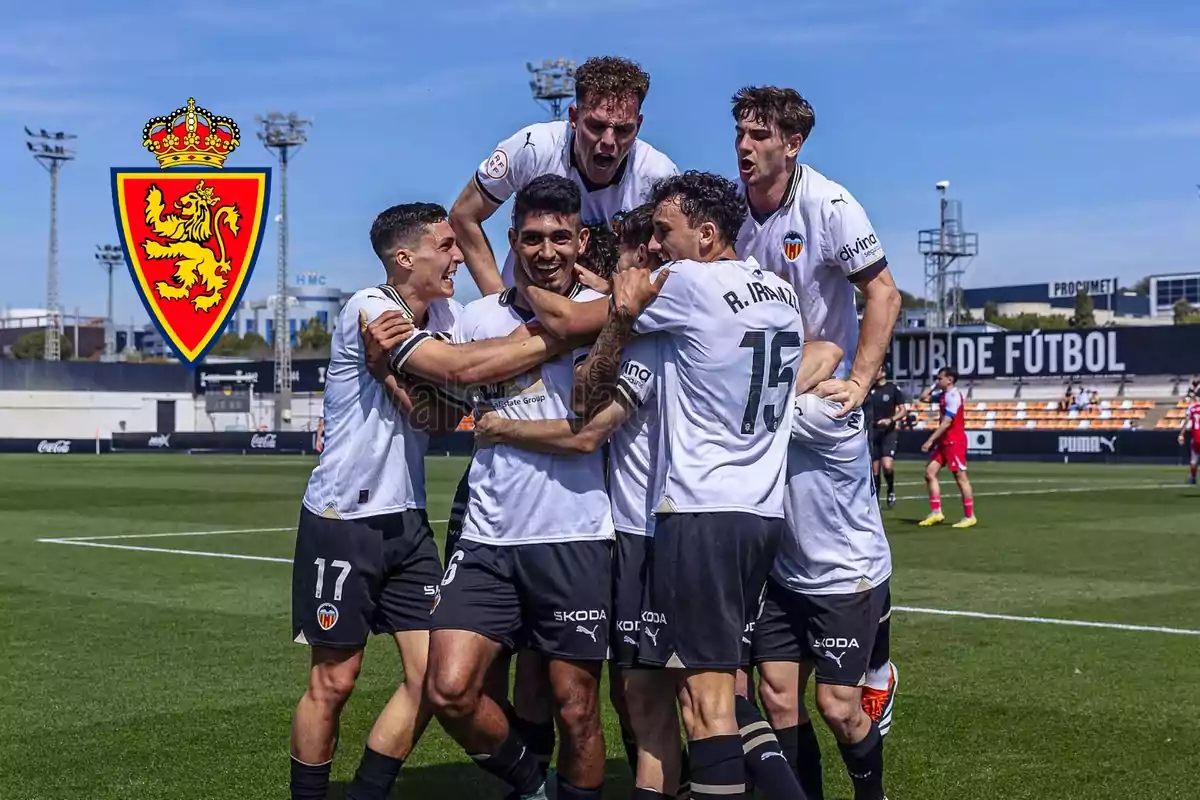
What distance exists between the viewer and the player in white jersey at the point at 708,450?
493cm

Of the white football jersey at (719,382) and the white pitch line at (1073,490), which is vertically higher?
the white football jersey at (719,382)

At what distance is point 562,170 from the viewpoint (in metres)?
6.21

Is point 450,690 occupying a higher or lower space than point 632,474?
lower

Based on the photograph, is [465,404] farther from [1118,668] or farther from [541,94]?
[541,94]

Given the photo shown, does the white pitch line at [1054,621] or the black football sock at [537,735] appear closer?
the black football sock at [537,735]

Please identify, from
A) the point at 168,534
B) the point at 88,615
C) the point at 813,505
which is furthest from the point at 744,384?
the point at 168,534

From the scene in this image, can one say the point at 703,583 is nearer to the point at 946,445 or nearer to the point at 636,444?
the point at 636,444

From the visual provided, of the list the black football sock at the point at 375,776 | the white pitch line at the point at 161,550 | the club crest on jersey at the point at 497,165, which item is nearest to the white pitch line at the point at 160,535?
the white pitch line at the point at 161,550

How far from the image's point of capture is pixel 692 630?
4957 millimetres

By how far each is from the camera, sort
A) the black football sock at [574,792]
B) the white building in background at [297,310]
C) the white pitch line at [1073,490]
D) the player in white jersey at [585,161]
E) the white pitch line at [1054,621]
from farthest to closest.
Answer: the white building in background at [297,310] → the white pitch line at [1073,490] → the white pitch line at [1054,621] → the player in white jersey at [585,161] → the black football sock at [574,792]

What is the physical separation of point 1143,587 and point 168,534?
11.6 m

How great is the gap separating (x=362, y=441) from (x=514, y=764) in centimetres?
137

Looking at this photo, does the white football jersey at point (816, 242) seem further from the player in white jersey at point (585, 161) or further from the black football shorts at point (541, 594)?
the black football shorts at point (541, 594)

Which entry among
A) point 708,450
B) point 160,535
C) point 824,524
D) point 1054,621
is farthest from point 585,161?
point 160,535
